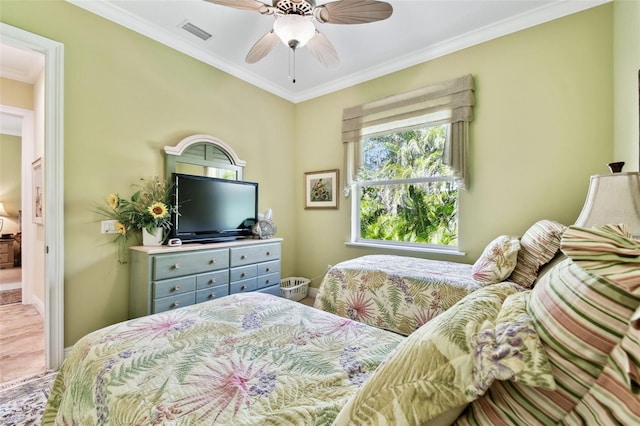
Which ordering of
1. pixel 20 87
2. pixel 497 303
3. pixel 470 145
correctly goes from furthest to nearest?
pixel 20 87, pixel 470 145, pixel 497 303

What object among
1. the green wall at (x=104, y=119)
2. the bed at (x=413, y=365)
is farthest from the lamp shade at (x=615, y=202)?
the green wall at (x=104, y=119)

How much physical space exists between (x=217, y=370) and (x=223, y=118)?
3.02 m

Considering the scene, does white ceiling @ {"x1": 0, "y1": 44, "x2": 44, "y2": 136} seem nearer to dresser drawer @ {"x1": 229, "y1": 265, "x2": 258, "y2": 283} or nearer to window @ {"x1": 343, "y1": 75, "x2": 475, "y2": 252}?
dresser drawer @ {"x1": 229, "y1": 265, "x2": 258, "y2": 283}

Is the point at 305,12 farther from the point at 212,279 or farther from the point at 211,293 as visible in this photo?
the point at 211,293

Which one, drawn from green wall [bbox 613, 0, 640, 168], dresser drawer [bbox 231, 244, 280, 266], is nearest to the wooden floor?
dresser drawer [bbox 231, 244, 280, 266]

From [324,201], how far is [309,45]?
2.04 metres

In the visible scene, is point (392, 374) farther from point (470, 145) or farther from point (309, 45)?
point (470, 145)

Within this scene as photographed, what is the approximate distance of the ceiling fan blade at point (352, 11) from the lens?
70.0 inches

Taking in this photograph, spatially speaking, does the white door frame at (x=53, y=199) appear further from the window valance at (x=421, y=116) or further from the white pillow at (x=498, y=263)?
the white pillow at (x=498, y=263)

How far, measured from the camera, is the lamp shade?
1475 millimetres

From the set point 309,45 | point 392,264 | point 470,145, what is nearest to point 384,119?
A: point 470,145

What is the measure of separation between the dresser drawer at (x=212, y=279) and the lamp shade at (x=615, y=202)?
2.81 meters

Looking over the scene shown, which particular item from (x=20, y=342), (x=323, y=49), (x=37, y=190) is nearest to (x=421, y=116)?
(x=323, y=49)

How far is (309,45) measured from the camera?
2.35 meters
